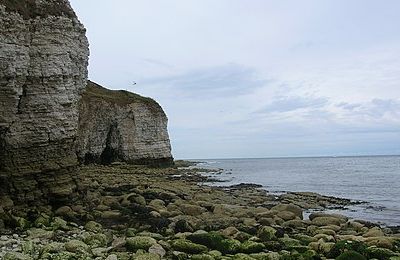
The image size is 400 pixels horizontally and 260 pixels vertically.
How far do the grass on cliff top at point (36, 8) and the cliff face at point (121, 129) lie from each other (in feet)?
81.9

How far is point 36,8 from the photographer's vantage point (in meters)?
16.5

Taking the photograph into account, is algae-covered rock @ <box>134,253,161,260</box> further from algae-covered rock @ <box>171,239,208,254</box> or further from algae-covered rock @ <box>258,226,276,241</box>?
algae-covered rock @ <box>258,226,276,241</box>

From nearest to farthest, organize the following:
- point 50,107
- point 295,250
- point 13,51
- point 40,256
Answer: point 40,256
point 295,250
point 13,51
point 50,107

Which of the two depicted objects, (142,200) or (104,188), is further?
(104,188)

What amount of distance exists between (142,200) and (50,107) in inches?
228

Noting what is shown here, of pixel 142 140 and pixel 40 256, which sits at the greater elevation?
pixel 142 140

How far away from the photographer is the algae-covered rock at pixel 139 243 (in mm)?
12180

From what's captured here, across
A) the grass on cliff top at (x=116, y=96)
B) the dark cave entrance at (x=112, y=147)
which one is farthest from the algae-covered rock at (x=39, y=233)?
the dark cave entrance at (x=112, y=147)

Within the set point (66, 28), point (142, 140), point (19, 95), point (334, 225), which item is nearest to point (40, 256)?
point (19, 95)

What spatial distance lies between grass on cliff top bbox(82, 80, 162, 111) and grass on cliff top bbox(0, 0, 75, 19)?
28595 mm

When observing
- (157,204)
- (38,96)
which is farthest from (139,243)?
(157,204)

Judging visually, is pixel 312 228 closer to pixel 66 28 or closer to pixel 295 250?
pixel 295 250

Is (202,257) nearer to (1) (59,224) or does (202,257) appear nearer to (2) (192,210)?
(1) (59,224)

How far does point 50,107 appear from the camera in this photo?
16.5 m
